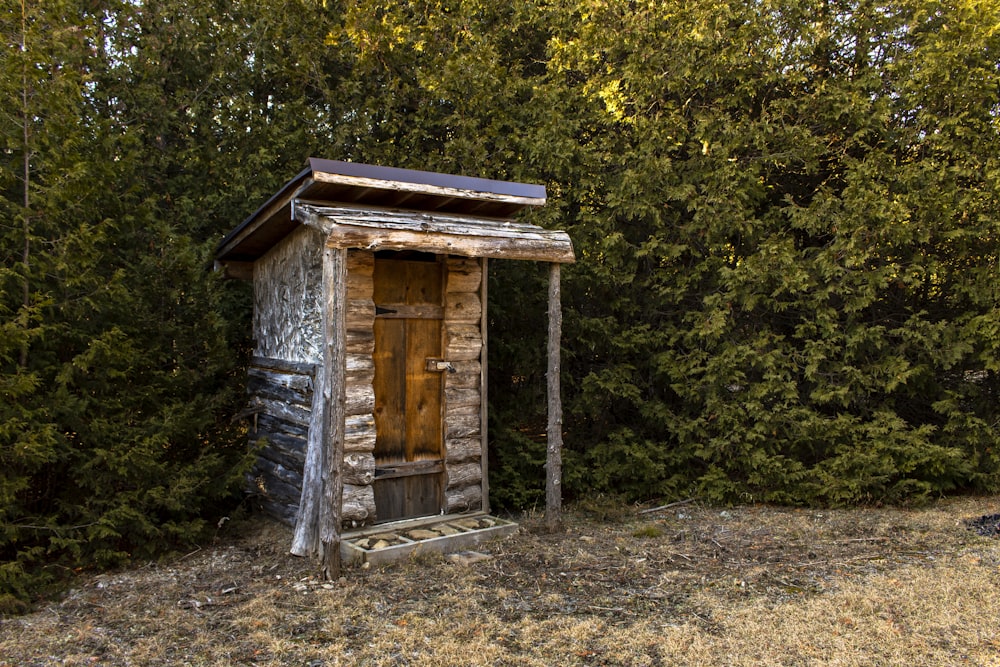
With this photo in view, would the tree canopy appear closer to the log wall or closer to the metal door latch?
the log wall

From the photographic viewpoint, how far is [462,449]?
22.7 ft

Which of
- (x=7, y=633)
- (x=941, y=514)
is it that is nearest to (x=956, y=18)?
(x=941, y=514)

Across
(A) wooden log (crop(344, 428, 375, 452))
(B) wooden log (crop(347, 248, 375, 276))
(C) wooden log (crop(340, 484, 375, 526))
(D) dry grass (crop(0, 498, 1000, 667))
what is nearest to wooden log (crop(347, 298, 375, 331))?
(B) wooden log (crop(347, 248, 375, 276))

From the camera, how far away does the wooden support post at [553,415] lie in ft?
22.1

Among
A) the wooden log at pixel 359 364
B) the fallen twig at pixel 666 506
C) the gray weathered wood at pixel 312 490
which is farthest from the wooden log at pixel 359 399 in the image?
the fallen twig at pixel 666 506

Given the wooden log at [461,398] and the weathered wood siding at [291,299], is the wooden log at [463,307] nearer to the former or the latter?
the wooden log at [461,398]

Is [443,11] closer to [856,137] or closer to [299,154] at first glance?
[299,154]

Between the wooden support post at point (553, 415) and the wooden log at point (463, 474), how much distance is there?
682 millimetres

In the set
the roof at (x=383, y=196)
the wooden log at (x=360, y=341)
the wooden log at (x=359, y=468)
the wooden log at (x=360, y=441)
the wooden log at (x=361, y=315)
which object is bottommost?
the wooden log at (x=359, y=468)

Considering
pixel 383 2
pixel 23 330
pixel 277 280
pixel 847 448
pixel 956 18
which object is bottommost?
pixel 847 448

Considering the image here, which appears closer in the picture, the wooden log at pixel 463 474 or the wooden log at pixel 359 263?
the wooden log at pixel 359 263

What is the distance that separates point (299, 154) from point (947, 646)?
7.46 metres

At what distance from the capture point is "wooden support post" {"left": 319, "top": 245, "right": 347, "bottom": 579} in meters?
5.55

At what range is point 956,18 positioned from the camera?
701 cm
